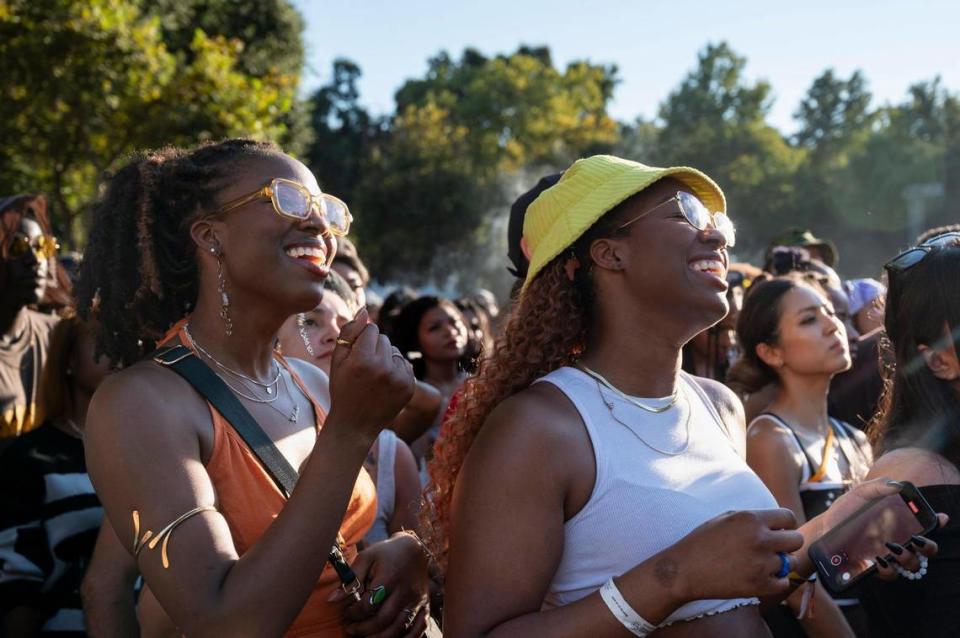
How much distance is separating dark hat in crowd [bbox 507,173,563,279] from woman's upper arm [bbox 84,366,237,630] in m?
1.81

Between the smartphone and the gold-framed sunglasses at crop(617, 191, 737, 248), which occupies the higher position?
the gold-framed sunglasses at crop(617, 191, 737, 248)

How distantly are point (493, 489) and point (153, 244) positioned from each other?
3.58 feet

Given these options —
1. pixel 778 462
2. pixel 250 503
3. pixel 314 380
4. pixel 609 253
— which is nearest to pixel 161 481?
pixel 250 503

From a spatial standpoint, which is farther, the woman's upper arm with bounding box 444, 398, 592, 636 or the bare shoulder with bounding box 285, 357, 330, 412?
the bare shoulder with bounding box 285, 357, 330, 412

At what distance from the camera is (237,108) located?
13219 mm

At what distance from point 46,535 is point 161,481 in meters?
2.21

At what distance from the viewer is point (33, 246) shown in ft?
15.3

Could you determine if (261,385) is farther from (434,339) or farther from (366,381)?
(434,339)

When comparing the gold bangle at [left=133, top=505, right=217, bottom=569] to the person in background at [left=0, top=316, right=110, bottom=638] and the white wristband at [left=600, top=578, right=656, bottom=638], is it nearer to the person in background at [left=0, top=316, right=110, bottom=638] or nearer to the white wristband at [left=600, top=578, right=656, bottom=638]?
the white wristband at [left=600, top=578, right=656, bottom=638]

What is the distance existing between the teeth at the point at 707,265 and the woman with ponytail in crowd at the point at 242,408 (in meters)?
0.83

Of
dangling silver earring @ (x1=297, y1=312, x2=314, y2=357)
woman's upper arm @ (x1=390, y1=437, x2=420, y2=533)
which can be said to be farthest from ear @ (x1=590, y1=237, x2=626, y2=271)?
woman's upper arm @ (x1=390, y1=437, x2=420, y2=533)

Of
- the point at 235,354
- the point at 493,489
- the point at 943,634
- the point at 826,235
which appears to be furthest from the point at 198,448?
the point at 826,235

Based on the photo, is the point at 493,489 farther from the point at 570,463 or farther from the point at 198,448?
the point at 198,448

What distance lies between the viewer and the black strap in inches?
85.7
